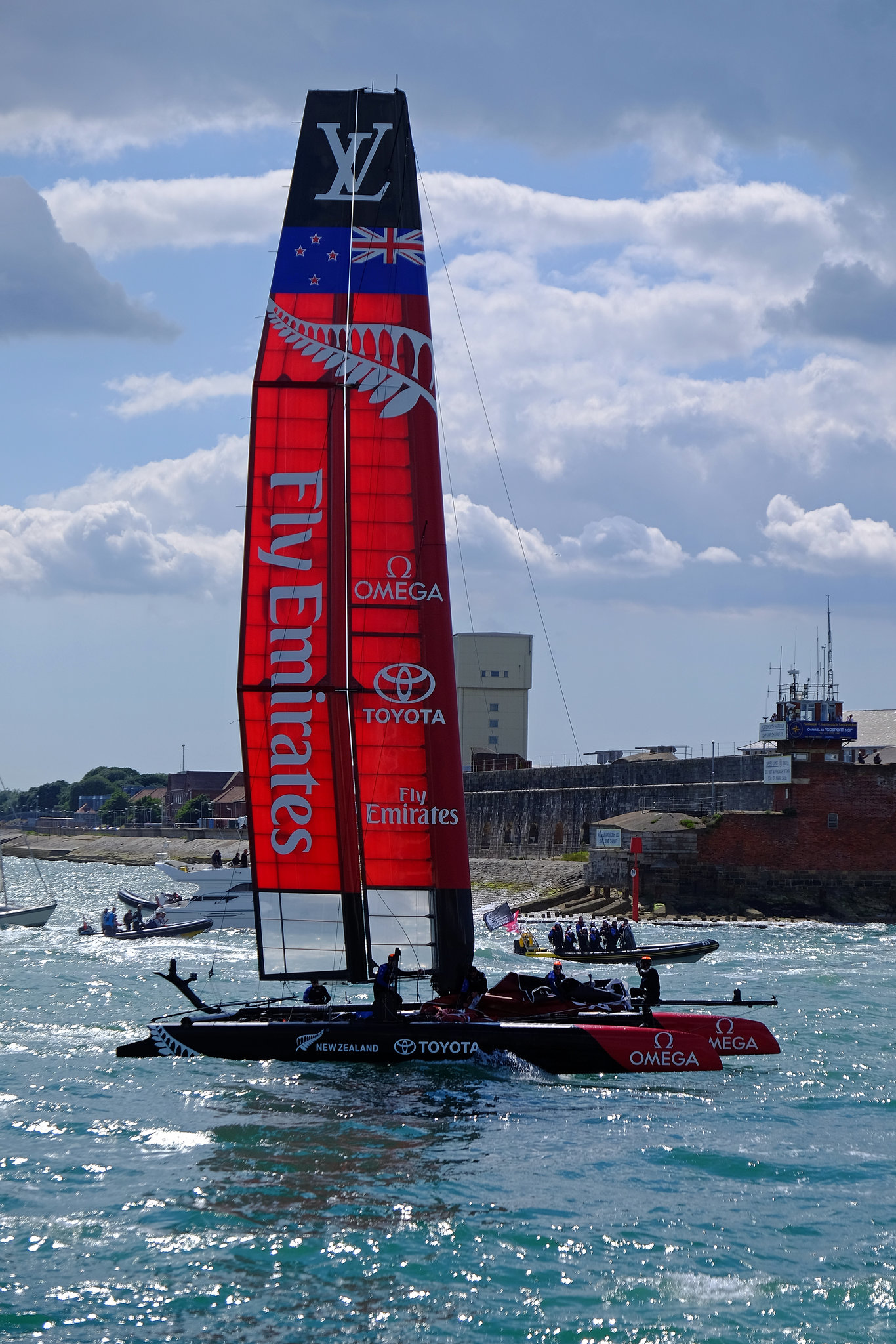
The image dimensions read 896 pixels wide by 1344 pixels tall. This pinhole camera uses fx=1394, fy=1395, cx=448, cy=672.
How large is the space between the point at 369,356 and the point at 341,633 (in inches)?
160

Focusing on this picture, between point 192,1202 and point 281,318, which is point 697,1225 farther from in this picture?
point 281,318

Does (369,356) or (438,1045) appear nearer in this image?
(438,1045)

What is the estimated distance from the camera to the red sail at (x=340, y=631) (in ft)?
66.0

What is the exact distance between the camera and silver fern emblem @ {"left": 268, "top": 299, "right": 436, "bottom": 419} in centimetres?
2028

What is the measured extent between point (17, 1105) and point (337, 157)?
13.8m

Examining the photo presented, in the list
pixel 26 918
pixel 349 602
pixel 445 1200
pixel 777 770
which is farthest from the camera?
pixel 777 770

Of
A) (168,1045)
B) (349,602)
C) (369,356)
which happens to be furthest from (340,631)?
(168,1045)

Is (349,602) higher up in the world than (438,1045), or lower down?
higher up

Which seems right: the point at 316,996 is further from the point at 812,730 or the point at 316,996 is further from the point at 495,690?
the point at 495,690

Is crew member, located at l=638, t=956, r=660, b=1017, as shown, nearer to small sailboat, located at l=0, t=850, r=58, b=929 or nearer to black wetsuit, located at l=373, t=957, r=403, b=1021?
black wetsuit, located at l=373, t=957, r=403, b=1021

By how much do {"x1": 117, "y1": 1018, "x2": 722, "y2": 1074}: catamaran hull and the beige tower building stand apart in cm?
8102

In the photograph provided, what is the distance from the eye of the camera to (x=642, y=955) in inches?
1361

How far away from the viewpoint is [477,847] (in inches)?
2872

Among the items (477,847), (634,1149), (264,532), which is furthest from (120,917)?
(634,1149)
